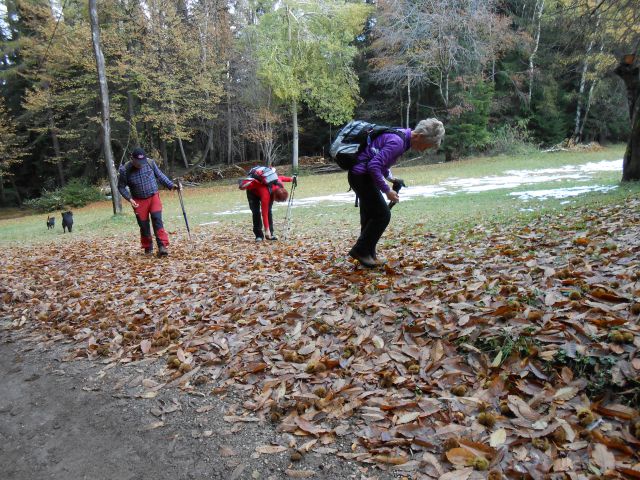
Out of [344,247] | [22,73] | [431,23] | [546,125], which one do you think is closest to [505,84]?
[546,125]

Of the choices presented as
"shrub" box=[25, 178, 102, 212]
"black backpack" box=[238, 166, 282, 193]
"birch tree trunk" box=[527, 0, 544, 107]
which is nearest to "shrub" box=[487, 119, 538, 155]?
"birch tree trunk" box=[527, 0, 544, 107]

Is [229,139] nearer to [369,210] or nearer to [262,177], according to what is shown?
[262,177]

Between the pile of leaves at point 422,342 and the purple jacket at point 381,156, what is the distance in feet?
3.88

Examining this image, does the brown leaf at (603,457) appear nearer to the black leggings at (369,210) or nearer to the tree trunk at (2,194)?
the black leggings at (369,210)

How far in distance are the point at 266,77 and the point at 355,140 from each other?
30103 millimetres

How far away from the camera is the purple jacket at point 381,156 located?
14.7 feet

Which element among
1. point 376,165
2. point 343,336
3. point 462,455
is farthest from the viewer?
point 376,165

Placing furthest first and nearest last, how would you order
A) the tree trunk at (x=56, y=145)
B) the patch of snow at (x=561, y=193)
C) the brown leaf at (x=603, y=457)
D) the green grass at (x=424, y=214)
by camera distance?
the tree trunk at (x=56, y=145) → the patch of snow at (x=561, y=193) → the green grass at (x=424, y=214) → the brown leaf at (x=603, y=457)

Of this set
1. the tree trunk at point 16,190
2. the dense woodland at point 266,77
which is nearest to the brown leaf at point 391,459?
the dense woodland at point 266,77

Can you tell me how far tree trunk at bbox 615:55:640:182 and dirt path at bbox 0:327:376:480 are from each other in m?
12.0

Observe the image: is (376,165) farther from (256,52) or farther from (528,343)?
(256,52)

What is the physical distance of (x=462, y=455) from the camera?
227 cm

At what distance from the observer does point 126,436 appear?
2.90 m

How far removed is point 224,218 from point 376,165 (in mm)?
12261
